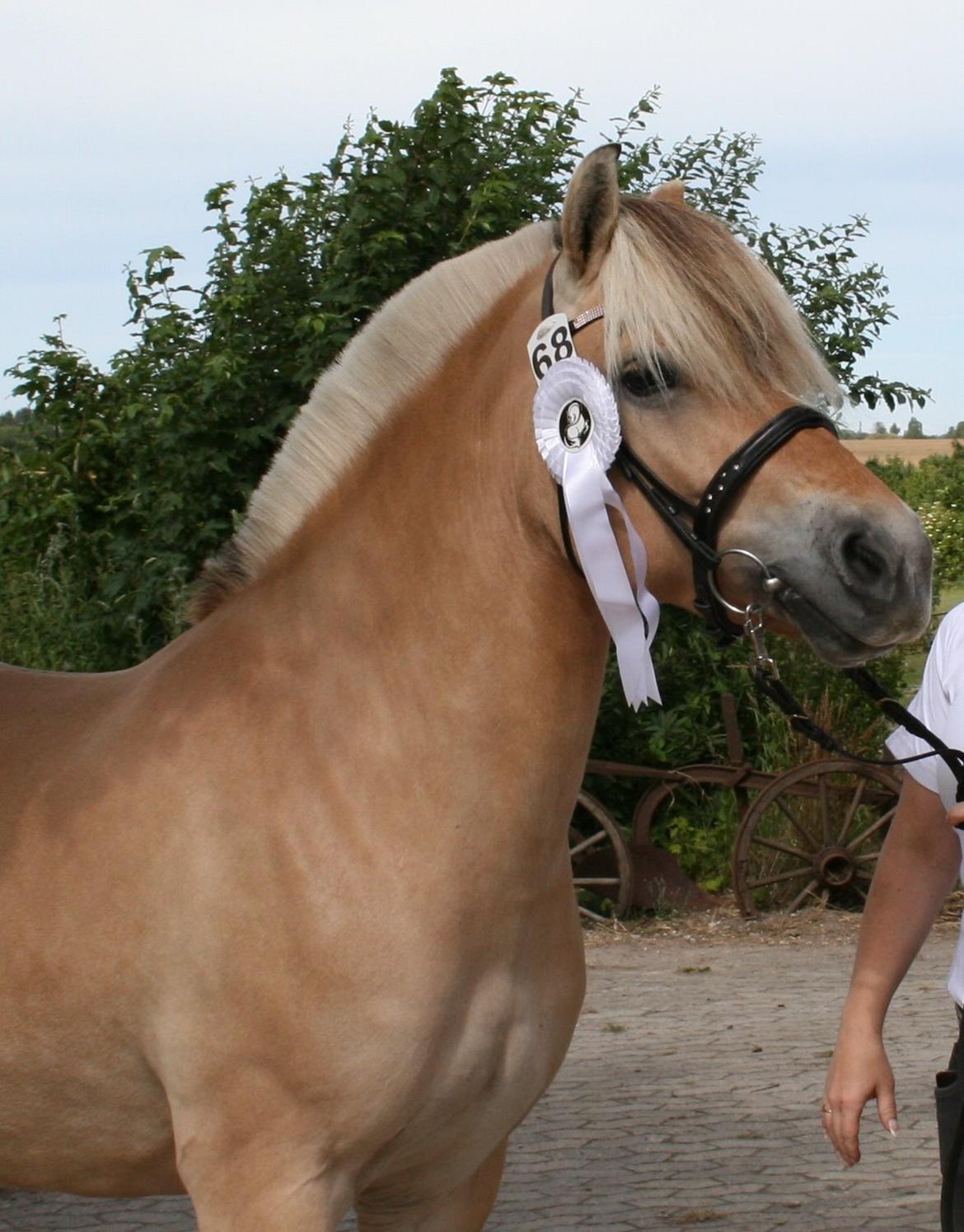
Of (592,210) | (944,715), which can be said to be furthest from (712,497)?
(944,715)

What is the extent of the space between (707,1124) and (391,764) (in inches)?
133

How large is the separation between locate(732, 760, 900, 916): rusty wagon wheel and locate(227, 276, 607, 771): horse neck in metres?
6.06

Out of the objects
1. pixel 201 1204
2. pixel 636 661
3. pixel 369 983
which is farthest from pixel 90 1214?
pixel 636 661

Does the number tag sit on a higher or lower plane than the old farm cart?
higher

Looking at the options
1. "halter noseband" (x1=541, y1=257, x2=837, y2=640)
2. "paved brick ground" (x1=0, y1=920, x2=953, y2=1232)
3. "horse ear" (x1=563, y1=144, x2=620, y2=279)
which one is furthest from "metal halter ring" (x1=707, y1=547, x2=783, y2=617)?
"paved brick ground" (x1=0, y1=920, x2=953, y2=1232)

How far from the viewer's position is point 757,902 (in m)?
8.68

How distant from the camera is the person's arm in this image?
2506 mm

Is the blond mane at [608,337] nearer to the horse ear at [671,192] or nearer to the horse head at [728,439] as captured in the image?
the horse head at [728,439]

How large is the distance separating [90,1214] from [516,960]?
283 cm

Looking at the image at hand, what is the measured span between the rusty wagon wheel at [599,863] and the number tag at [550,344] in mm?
6049

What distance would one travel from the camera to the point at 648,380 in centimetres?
226

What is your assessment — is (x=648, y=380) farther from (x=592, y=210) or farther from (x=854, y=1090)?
(x=854, y=1090)

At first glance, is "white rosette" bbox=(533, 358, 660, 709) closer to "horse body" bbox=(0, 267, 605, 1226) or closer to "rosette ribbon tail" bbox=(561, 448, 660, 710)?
"rosette ribbon tail" bbox=(561, 448, 660, 710)

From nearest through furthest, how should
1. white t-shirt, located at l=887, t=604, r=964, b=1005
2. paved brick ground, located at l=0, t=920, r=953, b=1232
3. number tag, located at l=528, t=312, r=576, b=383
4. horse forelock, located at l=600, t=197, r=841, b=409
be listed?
horse forelock, located at l=600, t=197, r=841, b=409 < number tag, located at l=528, t=312, r=576, b=383 < white t-shirt, located at l=887, t=604, r=964, b=1005 < paved brick ground, located at l=0, t=920, r=953, b=1232
